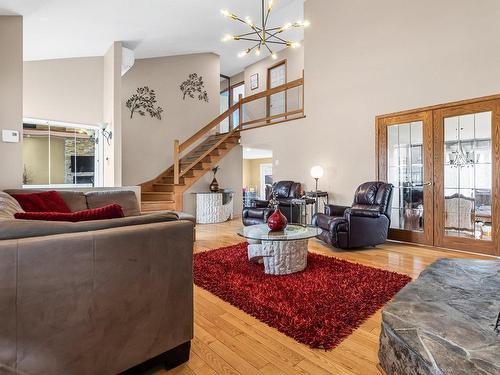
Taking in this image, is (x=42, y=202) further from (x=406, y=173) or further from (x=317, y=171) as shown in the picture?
(x=406, y=173)

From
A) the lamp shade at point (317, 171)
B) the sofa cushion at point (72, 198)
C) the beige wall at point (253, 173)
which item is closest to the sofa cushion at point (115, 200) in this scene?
the sofa cushion at point (72, 198)

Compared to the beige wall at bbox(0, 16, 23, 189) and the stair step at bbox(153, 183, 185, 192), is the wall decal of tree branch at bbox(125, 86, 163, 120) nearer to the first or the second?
the stair step at bbox(153, 183, 185, 192)

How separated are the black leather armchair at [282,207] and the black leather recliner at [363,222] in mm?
1072

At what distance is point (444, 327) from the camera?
1.30 m

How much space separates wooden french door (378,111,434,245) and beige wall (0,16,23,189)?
5429 mm

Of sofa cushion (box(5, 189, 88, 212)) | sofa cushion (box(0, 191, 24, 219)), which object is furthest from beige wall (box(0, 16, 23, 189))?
sofa cushion (box(0, 191, 24, 219))

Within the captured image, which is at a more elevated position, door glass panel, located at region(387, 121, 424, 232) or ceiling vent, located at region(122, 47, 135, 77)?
ceiling vent, located at region(122, 47, 135, 77)

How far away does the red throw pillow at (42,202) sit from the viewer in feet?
10.4

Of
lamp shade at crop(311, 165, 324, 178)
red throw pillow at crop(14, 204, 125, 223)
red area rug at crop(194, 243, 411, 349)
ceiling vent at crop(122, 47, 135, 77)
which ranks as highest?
ceiling vent at crop(122, 47, 135, 77)

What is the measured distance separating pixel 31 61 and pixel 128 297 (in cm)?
524

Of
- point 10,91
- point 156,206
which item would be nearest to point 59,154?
point 10,91

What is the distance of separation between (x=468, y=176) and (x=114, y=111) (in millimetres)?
5688

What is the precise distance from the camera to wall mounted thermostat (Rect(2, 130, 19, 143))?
3.76 metres

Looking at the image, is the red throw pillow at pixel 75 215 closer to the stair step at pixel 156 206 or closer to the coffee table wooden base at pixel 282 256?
the coffee table wooden base at pixel 282 256
